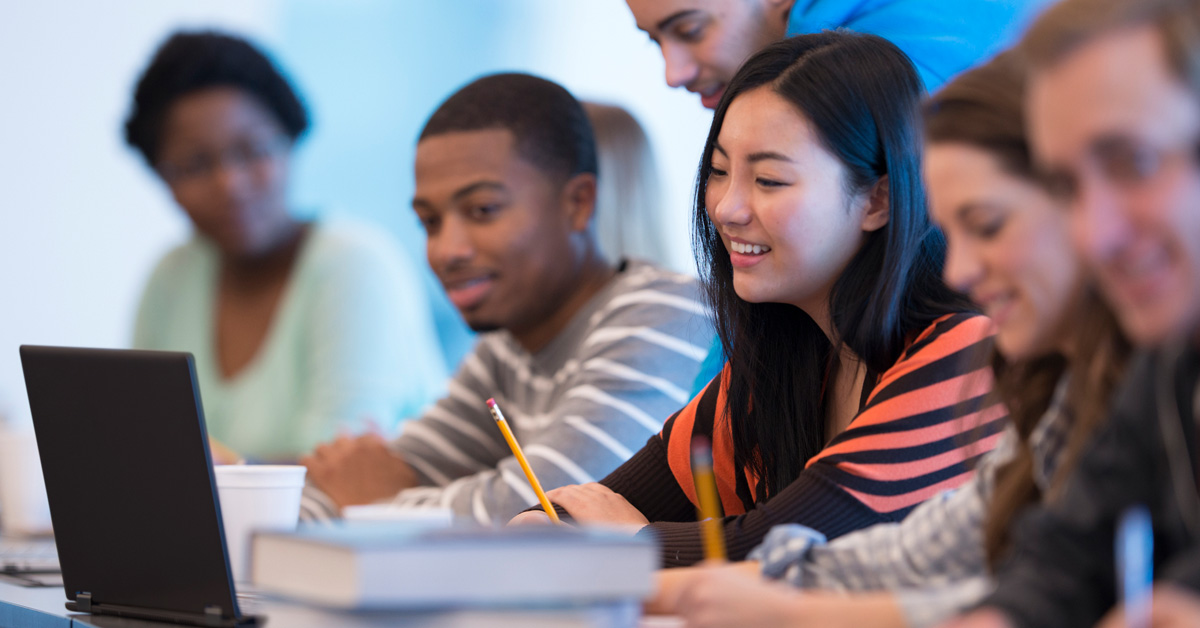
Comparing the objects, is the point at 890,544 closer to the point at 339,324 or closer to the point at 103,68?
the point at 339,324

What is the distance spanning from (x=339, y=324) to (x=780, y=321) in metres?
1.54

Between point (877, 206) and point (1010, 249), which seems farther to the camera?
point (877, 206)

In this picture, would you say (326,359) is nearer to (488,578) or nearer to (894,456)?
(894,456)

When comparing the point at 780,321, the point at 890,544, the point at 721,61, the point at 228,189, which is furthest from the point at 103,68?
the point at 890,544

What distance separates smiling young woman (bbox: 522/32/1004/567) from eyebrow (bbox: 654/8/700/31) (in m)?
0.45

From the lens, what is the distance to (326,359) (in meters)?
2.50

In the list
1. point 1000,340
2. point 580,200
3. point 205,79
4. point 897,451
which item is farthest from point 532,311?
point 205,79

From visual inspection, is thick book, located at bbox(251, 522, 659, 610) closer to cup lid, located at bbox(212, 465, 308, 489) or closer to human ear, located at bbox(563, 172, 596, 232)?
cup lid, located at bbox(212, 465, 308, 489)

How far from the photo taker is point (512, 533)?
60cm

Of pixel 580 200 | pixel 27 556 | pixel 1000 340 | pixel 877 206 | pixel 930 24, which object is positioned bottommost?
pixel 27 556

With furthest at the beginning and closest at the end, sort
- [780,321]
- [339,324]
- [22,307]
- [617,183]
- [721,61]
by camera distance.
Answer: [22,307], [339,324], [617,183], [721,61], [780,321]

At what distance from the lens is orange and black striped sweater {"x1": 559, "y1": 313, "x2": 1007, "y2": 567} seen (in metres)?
0.93

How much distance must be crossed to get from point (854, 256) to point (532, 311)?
0.72 metres

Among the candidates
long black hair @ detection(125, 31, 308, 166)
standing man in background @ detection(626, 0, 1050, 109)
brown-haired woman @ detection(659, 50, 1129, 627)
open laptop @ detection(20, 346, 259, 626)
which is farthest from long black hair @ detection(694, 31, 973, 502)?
long black hair @ detection(125, 31, 308, 166)
